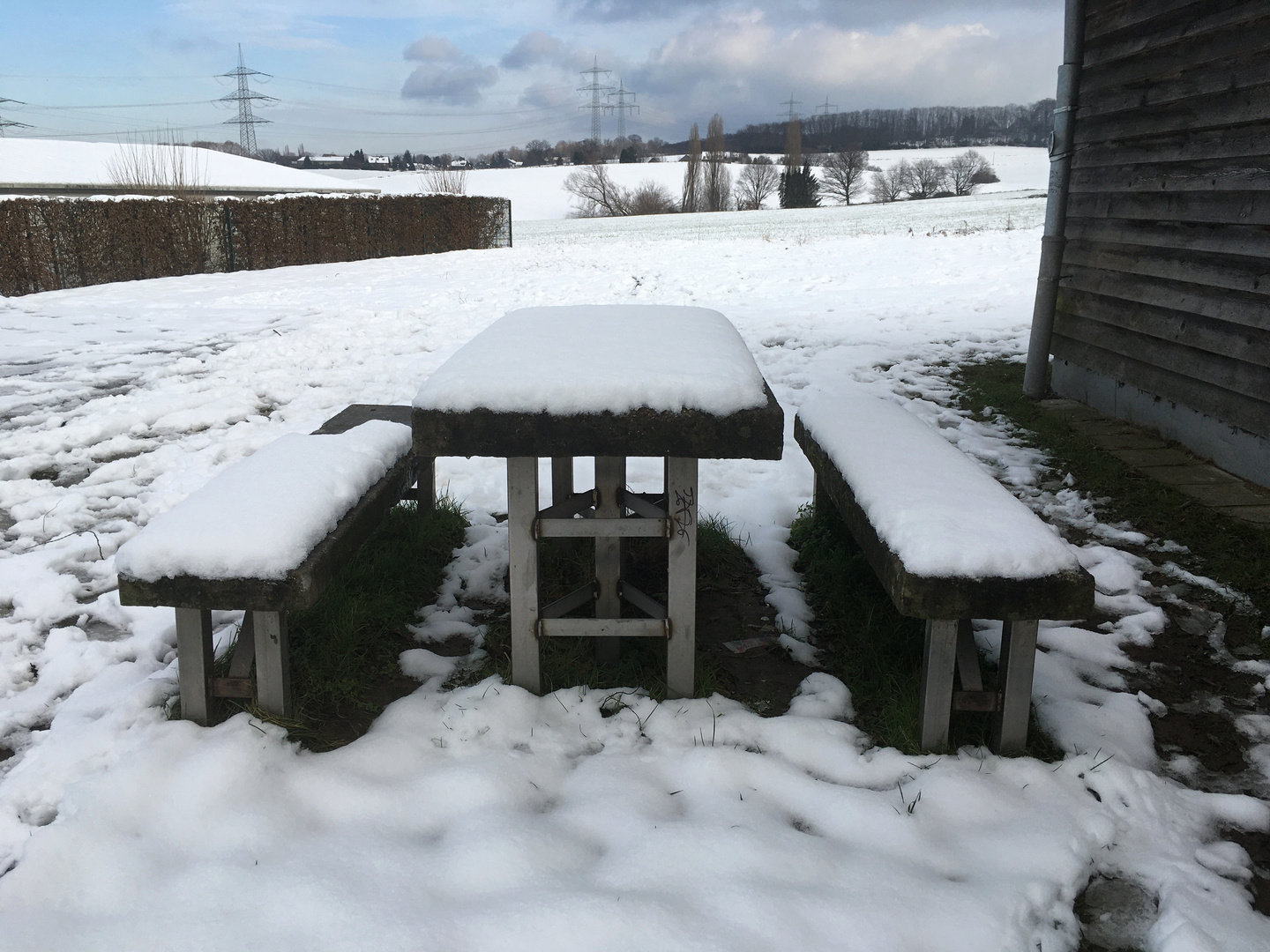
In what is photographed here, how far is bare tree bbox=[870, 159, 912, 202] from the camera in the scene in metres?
59.8

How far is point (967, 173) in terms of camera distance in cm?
6103

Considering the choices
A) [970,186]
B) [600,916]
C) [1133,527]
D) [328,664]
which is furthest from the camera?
[970,186]

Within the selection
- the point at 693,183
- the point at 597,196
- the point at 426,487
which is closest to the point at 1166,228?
the point at 426,487

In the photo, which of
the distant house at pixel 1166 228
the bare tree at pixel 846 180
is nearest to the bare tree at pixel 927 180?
the bare tree at pixel 846 180

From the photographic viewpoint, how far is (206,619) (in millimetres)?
2453

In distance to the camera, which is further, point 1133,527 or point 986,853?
point 1133,527

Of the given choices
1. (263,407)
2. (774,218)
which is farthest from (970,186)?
(263,407)

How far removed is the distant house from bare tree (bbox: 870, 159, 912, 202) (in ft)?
183

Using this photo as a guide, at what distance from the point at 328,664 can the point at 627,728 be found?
0.96 metres

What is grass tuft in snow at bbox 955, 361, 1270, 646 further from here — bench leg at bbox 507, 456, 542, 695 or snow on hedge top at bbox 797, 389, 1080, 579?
bench leg at bbox 507, 456, 542, 695

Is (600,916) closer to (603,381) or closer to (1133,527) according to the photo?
(603,381)

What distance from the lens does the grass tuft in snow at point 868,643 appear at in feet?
8.08

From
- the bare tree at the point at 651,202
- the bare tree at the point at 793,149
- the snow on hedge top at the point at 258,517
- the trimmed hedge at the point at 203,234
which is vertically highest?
the bare tree at the point at 793,149

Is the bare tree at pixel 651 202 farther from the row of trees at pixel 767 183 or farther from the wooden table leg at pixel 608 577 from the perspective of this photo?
the wooden table leg at pixel 608 577
